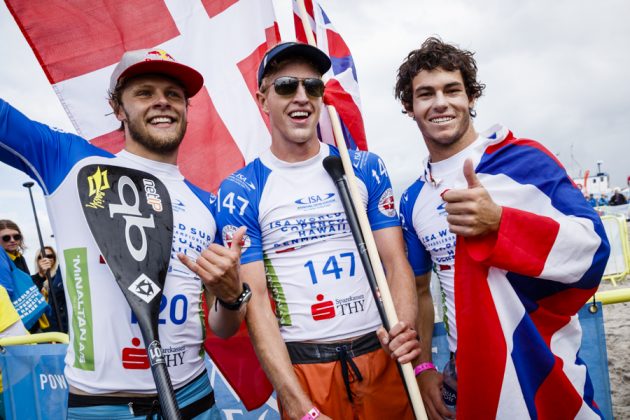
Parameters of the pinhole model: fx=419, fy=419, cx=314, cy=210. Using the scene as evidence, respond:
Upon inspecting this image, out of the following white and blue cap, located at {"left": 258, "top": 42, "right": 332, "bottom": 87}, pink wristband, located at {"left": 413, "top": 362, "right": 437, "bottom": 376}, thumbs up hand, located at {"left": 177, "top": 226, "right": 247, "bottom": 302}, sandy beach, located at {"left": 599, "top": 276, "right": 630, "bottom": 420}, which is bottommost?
sandy beach, located at {"left": 599, "top": 276, "right": 630, "bottom": 420}

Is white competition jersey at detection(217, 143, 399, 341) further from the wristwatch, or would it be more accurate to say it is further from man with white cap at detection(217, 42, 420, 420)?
the wristwatch

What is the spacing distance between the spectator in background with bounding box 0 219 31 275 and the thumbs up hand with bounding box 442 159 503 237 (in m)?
6.02

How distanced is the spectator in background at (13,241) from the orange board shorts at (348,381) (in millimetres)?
5149

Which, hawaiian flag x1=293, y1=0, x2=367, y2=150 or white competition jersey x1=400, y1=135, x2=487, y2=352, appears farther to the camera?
hawaiian flag x1=293, y1=0, x2=367, y2=150

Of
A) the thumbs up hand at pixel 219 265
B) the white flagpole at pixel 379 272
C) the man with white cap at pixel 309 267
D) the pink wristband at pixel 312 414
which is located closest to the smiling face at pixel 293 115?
the man with white cap at pixel 309 267

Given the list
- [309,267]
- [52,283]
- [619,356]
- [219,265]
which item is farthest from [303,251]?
[52,283]

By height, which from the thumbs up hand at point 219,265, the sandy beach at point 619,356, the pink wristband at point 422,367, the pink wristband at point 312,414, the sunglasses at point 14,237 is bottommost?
the sandy beach at point 619,356

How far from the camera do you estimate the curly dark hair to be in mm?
2670

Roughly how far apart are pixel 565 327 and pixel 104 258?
2.12 metres

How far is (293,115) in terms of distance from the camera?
2432mm

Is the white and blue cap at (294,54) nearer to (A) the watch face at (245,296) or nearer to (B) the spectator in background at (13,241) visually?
(A) the watch face at (245,296)

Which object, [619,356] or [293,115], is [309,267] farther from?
[619,356]

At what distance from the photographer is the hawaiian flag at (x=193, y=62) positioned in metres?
2.83

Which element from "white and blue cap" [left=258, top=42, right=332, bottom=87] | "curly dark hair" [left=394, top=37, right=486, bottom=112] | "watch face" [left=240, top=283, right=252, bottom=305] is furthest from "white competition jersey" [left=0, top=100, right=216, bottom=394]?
"curly dark hair" [left=394, top=37, right=486, bottom=112]
